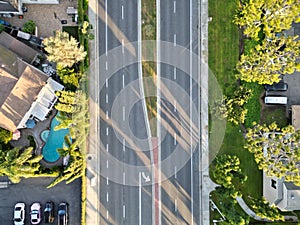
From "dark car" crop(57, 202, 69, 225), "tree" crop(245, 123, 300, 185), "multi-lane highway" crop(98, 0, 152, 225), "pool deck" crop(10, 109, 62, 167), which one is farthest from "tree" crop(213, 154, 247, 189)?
"pool deck" crop(10, 109, 62, 167)

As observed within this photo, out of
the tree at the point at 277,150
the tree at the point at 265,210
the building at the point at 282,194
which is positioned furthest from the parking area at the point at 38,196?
the building at the point at 282,194

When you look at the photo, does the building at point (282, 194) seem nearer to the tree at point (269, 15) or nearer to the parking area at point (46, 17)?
the tree at point (269, 15)

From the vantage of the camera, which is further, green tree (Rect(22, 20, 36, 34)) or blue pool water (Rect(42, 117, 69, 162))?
blue pool water (Rect(42, 117, 69, 162))

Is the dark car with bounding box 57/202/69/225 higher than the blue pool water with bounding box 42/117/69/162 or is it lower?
lower

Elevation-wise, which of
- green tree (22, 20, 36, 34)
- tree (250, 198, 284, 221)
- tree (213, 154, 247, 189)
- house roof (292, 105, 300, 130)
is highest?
green tree (22, 20, 36, 34)

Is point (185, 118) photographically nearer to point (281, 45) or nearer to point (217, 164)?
point (217, 164)

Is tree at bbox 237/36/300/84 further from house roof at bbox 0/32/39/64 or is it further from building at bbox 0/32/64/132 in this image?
house roof at bbox 0/32/39/64
